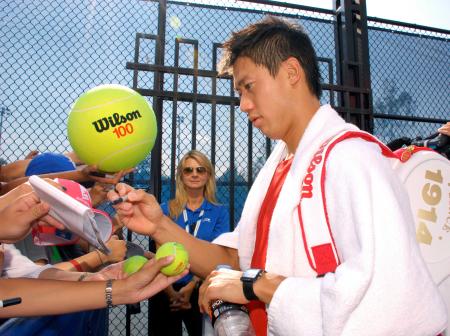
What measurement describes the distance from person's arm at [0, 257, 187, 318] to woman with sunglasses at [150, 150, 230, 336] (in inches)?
79.6

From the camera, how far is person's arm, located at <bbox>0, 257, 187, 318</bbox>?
1524 millimetres

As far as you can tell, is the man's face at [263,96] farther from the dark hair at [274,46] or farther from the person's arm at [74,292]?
the person's arm at [74,292]

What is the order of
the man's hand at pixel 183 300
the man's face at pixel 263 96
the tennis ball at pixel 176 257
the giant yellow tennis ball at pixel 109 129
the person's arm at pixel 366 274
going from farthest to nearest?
the man's hand at pixel 183 300, the giant yellow tennis ball at pixel 109 129, the man's face at pixel 263 96, the tennis ball at pixel 176 257, the person's arm at pixel 366 274

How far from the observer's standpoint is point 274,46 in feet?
5.52

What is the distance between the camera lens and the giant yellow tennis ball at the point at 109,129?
87.4 inches

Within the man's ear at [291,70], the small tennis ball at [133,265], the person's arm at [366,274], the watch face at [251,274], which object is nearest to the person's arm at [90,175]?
the small tennis ball at [133,265]

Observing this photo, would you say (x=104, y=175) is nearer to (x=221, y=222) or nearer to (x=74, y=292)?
(x=74, y=292)

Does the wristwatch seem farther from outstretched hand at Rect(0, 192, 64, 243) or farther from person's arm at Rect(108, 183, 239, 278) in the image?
outstretched hand at Rect(0, 192, 64, 243)

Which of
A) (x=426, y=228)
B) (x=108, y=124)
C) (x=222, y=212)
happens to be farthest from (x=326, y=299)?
(x=222, y=212)

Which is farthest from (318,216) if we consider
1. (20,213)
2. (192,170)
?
(192,170)

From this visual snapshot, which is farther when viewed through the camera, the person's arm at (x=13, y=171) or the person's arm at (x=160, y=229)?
the person's arm at (x=13, y=171)

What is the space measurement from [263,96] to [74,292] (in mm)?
1182

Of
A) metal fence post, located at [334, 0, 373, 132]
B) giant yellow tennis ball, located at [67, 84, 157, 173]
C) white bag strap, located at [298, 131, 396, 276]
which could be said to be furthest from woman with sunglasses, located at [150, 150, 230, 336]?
white bag strap, located at [298, 131, 396, 276]

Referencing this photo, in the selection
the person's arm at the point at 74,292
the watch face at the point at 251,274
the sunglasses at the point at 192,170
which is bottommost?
the person's arm at the point at 74,292
